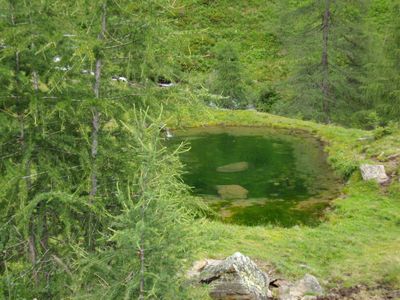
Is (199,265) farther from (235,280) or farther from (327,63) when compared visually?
(327,63)

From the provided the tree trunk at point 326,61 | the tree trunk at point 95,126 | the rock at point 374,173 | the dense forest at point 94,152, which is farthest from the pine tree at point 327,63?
the tree trunk at point 95,126

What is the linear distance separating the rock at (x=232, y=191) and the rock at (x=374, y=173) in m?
4.61

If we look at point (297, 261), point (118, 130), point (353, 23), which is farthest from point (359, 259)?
point (353, 23)

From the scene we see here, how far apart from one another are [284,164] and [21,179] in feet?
56.7

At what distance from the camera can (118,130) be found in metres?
7.24

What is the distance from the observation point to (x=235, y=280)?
10.0 m

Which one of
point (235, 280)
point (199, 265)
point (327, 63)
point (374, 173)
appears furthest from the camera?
point (327, 63)

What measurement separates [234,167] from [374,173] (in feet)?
19.7

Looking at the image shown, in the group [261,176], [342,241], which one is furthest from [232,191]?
[342,241]

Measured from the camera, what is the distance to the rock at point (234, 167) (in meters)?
21.6

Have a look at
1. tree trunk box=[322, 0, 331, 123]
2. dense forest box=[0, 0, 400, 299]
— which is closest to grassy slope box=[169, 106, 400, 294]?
dense forest box=[0, 0, 400, 299]

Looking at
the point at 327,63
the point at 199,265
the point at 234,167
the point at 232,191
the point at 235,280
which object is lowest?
the point at 234,167

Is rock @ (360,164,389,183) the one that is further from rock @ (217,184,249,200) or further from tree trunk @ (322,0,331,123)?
tree trunk @ (322,0,331,123)

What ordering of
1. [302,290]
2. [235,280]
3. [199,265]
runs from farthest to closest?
[199,265], [302,290], [235,280]
